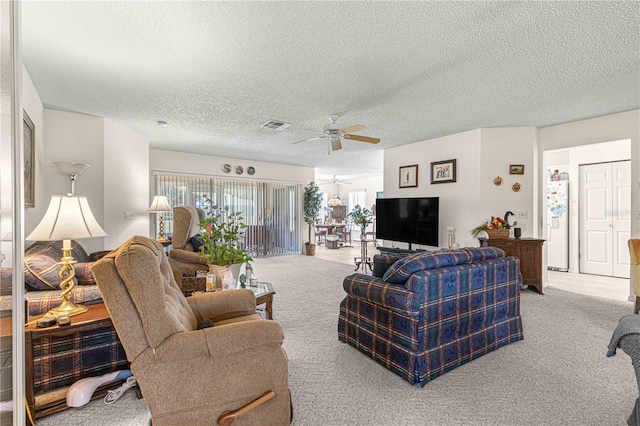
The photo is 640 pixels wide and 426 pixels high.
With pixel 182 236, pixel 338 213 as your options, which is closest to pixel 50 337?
pixel 182 236

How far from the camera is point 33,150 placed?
3258 mm

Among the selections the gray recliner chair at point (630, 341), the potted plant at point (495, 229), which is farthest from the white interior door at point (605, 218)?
the gray recliner chair at point (630, 341)

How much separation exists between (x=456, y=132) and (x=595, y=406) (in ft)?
13.7

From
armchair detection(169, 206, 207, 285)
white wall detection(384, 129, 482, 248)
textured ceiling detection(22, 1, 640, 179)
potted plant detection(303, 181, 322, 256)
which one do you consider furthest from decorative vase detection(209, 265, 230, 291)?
potted plant detection(303, 181, 322, 256)

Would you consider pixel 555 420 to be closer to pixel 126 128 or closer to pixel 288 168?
pixel 126 128

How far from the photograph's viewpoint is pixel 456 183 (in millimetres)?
5262

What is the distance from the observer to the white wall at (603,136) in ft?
Answer: 13.1

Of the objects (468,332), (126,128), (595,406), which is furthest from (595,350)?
(126,128)

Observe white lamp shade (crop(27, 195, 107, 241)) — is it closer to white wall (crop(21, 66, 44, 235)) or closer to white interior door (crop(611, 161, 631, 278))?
white wall (crop(21, 66, 44, 235))

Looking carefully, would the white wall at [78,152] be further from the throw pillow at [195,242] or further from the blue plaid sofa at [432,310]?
the blue plaid sofa at [432,310]

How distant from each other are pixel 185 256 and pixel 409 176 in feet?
14.0

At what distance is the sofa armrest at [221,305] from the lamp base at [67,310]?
654 millimetres

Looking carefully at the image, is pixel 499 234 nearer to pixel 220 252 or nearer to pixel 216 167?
pixel 220 252

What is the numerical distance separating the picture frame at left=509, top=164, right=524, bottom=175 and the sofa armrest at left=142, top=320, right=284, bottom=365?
477 cm
